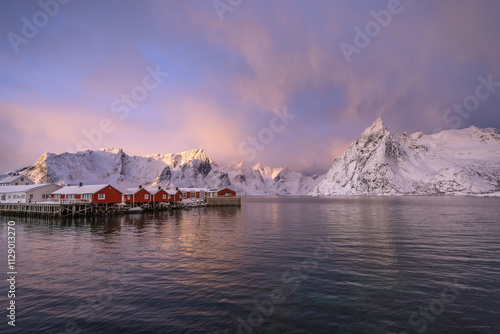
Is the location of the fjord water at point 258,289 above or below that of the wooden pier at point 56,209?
below

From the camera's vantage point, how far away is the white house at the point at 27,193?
7450 centimetres

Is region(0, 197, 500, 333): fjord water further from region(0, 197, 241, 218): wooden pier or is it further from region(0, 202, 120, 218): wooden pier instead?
region(0, 197, 241, 218): wooden pier

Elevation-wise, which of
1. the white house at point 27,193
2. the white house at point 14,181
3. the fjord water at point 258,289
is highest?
the white house at point 14,181

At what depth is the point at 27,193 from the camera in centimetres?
7406

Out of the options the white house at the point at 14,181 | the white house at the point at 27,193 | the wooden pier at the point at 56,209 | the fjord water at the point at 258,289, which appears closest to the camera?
the fjord water at the point at 258,289

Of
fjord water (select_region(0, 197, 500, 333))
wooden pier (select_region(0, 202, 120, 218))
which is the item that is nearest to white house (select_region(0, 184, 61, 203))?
wooden pier (select_region(0, 202, 120, 218))

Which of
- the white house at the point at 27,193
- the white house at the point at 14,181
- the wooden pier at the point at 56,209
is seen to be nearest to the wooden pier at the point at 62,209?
the wooden pier at the point at 56,209

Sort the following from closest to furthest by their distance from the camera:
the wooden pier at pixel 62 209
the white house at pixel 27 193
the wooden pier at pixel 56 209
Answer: the wooden pier at pixel 56 209 < the wooden pier at pixel 62 209 < the white house at pixel 27 193

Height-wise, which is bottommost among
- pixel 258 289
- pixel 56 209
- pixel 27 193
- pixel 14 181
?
pixel 258 289

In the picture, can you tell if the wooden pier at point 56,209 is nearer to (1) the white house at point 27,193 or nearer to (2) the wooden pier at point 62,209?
(2) the wooden pier at point 62,209

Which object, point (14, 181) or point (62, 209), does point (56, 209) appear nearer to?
point (62, 209)

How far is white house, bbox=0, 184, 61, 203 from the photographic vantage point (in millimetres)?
74500

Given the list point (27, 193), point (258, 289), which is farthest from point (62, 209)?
point (258, 289)

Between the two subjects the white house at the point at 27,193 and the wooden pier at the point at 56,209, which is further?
the white house at the point at 27,193
